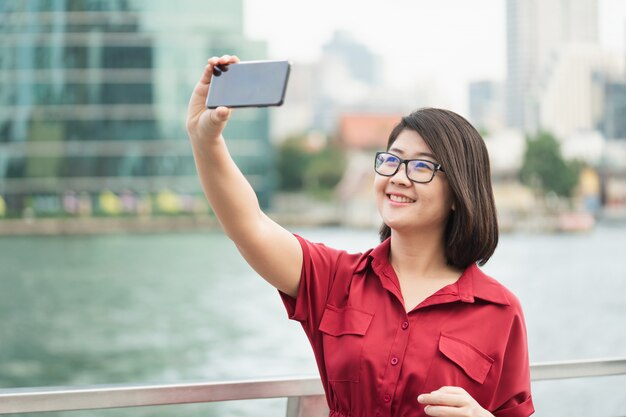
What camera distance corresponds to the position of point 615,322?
3284cm

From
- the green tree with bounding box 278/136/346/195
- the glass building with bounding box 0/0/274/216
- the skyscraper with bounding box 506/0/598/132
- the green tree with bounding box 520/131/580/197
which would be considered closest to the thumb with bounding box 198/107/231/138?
the glass building with bounding box 0/0/274/216

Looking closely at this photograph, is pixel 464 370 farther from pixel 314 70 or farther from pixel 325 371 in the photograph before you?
pixel 314 70

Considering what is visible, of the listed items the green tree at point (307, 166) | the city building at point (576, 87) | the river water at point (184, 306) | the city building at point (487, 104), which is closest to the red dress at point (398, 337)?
the river water at point (184, 306)

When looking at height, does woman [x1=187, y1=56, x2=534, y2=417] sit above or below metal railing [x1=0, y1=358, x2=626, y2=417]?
above

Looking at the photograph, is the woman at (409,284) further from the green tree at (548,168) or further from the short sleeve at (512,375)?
the green tree at (548,168)

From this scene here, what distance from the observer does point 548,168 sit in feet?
167

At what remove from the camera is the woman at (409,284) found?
1.11 meters

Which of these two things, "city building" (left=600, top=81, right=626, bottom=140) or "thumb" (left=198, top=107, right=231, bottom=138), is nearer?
"thumb" (left=198, top=107, right=231, bottom=138)

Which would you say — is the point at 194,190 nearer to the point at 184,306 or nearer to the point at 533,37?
the point at 184,306

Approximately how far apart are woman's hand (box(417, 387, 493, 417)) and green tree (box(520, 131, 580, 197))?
1902 inches

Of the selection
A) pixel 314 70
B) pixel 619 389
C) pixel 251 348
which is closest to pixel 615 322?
pixel 251 348

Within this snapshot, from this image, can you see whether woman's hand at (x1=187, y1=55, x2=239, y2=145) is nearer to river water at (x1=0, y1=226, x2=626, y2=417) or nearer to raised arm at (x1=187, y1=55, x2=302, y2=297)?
raised arm at (x1=187, y1=55, x2=302, y2=297)

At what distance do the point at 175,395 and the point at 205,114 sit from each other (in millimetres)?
490

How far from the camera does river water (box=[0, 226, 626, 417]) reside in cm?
2591
